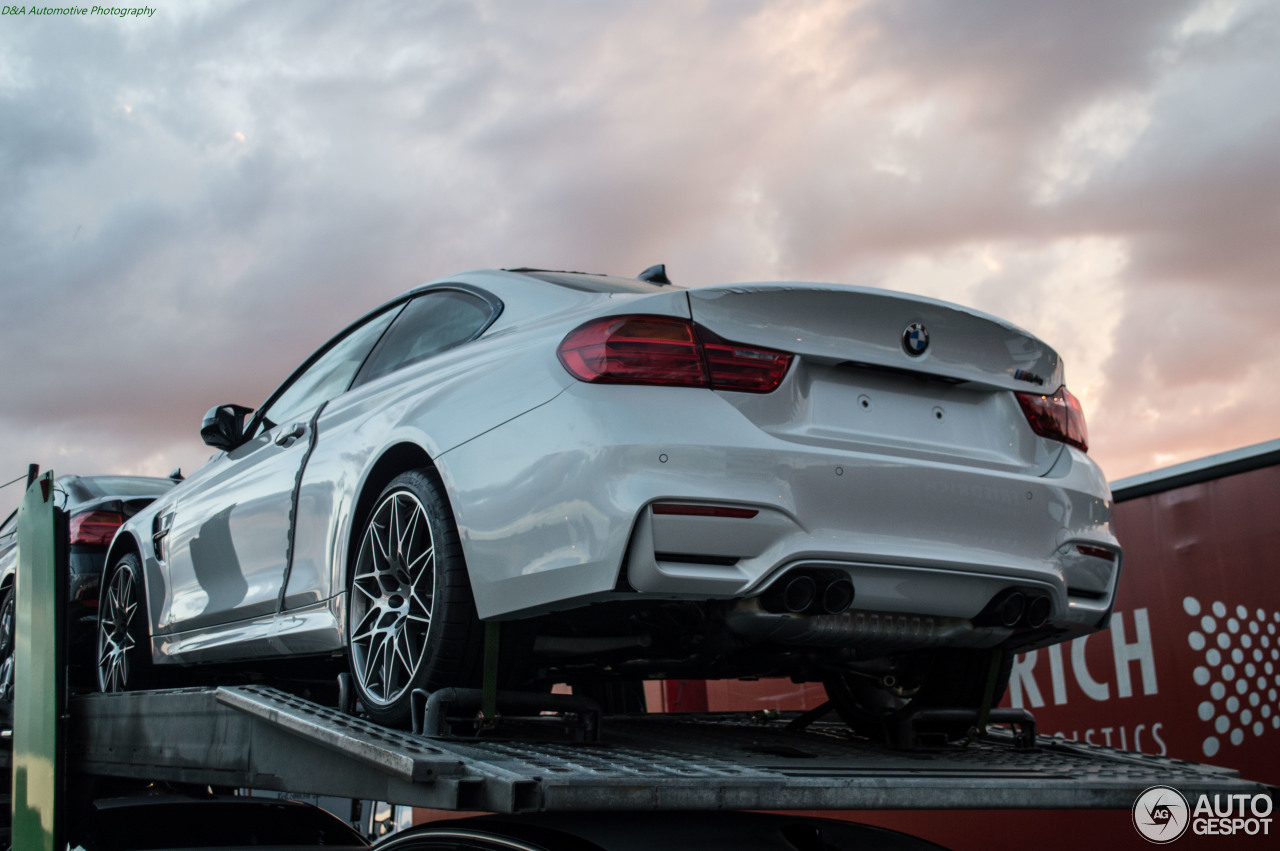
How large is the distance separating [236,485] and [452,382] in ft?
5.26

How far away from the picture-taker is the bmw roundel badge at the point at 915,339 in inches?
120

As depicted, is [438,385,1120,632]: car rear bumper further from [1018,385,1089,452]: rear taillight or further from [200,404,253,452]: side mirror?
[200,404,253,452]: side mirror

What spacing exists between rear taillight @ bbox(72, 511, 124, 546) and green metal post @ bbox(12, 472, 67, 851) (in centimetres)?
191

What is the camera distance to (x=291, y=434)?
163 inches

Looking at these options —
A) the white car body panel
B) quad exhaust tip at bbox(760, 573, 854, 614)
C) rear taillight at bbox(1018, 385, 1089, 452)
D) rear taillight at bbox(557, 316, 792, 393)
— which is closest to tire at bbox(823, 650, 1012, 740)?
the white car body panel

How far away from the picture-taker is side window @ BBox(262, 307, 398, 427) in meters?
4.26

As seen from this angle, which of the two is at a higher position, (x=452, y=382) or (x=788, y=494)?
(x=452, y=382)

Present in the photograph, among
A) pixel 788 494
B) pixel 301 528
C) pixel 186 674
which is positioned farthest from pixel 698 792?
pixel 186 674

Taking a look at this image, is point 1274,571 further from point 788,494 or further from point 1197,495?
point 788,494

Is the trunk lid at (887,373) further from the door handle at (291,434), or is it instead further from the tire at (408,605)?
the door handle at (291,434)

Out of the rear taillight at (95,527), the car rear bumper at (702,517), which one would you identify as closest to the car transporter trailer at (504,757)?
the car rear bumper at (702,517)

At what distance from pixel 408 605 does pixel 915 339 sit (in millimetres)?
1503

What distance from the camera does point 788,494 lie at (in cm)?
269

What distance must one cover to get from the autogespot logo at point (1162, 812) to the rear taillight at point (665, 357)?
1257 millimetres
